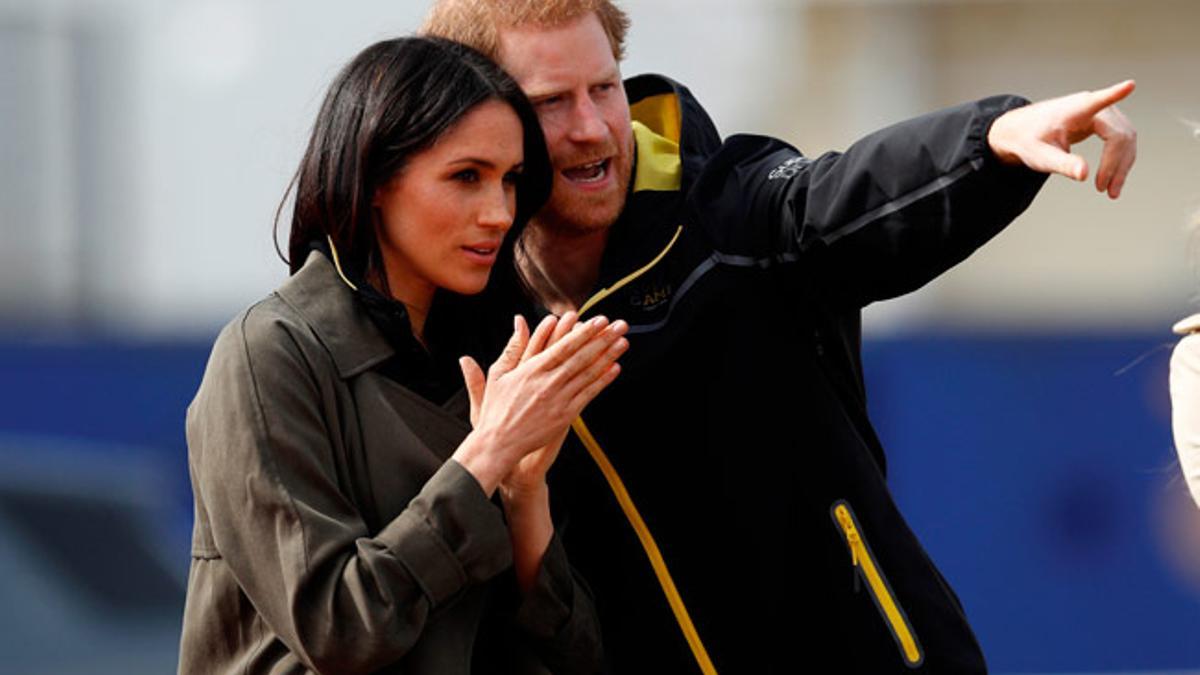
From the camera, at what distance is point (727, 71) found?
18.5ft

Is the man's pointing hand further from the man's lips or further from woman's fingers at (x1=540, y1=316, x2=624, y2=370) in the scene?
the man's lips

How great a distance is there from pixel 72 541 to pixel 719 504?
346 centimetres

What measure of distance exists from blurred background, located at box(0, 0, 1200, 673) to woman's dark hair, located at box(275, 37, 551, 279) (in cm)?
306

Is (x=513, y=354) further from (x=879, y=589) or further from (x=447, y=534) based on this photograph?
(x=879, y=589)

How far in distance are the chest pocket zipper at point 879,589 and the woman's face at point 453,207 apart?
526 mm

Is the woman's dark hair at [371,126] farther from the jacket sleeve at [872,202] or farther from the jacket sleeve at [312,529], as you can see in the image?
the jacket sleeve at [872,202]

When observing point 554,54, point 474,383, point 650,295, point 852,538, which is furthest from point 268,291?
point 474,383

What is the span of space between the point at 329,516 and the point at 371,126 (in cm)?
44

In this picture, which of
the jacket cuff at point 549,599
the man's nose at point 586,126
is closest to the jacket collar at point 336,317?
the jacket cuff at point 549,599

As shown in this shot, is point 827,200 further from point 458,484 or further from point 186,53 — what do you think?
point 186,53

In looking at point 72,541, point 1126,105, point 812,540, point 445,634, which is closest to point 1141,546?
point 1126,105

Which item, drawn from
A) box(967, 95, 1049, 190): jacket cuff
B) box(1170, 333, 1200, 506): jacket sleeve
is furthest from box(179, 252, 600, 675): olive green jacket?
box(1170, 333, 1200, 506): jacket sleeve

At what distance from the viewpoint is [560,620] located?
2.35 meters

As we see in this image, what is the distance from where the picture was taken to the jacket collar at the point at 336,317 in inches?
89.0
